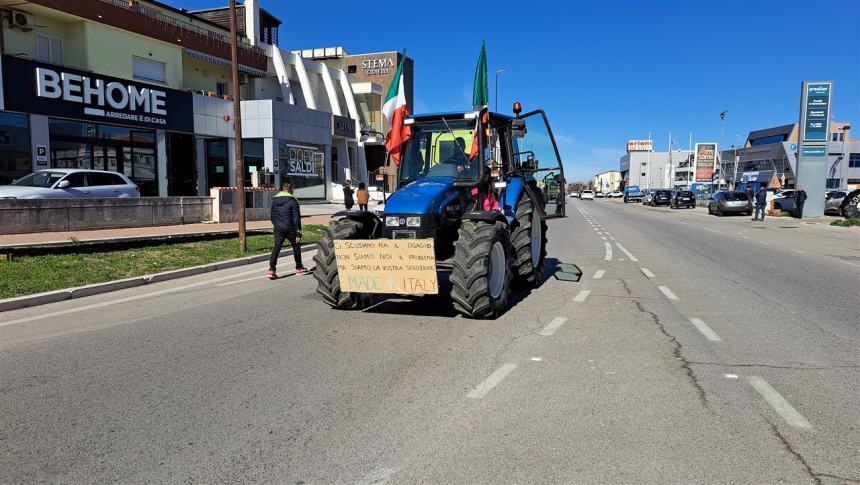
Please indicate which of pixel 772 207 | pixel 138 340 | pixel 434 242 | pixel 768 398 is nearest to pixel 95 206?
pixel 138 340

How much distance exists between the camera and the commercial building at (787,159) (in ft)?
268

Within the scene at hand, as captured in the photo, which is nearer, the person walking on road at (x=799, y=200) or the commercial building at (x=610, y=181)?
the person walking on road at (x=799, y=200)

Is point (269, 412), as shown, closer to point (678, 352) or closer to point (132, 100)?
point (678, 352)

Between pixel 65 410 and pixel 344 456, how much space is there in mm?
2316

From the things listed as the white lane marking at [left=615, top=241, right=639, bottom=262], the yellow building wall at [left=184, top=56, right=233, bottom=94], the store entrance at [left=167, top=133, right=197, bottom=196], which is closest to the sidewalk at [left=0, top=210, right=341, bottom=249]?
the store entrance at [left=167, top=133, right=197, bottom=196]

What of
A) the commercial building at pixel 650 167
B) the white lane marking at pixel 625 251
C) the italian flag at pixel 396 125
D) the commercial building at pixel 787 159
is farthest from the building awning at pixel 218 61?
the commercial building at pixel 650 167

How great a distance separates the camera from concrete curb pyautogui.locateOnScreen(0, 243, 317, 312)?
845cm

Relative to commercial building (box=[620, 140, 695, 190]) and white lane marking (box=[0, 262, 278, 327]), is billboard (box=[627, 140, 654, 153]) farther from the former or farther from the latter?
white lane marking (box=[0, 262, 278, 327])

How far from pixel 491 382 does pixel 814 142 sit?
36009 millimetres

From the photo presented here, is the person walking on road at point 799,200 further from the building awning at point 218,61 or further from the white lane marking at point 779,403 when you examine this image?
the white lane marking at point 779,403

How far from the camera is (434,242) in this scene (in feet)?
22.9

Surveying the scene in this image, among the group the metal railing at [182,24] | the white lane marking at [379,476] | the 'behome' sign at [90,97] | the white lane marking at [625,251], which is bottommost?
the white lane marking at [625,251]

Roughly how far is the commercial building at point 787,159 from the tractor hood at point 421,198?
8081 cm

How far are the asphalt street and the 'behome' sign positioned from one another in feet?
50.8
